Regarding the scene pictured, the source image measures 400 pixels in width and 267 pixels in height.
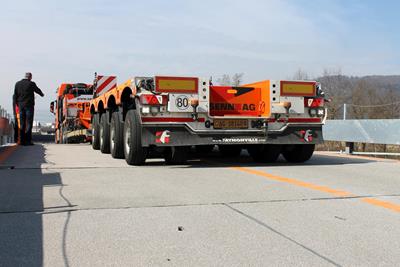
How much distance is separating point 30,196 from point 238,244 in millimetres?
2763

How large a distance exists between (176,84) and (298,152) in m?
2.98

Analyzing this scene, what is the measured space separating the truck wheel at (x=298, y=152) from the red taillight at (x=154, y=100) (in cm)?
291

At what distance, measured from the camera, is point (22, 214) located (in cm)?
445

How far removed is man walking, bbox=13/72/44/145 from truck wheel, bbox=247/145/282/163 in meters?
7.59

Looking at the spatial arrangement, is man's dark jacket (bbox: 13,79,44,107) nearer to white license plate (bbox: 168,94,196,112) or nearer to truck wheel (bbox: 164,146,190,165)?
truck wheel (bbox: 164,146,190,165)

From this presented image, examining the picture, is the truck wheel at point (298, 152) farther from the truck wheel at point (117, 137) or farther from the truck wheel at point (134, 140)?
the truck wheel at point (117, 137)

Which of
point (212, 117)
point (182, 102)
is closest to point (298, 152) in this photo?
point (212, 117)

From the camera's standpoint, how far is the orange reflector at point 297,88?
8602mm

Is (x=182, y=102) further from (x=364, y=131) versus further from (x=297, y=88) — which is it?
(x=364, y=131)

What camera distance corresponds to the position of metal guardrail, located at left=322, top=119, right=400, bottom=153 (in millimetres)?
10884

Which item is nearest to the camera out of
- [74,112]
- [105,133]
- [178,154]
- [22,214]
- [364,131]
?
[22,214]

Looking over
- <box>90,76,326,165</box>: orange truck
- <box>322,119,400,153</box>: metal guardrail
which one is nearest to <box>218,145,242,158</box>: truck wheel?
<box>90,76,326,165</box>: orange truck

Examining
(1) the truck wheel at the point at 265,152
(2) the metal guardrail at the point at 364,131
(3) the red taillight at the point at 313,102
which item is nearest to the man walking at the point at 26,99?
(1) the truck wheel at the point at 265,152

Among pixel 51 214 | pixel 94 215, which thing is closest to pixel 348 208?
pixel 94 215
